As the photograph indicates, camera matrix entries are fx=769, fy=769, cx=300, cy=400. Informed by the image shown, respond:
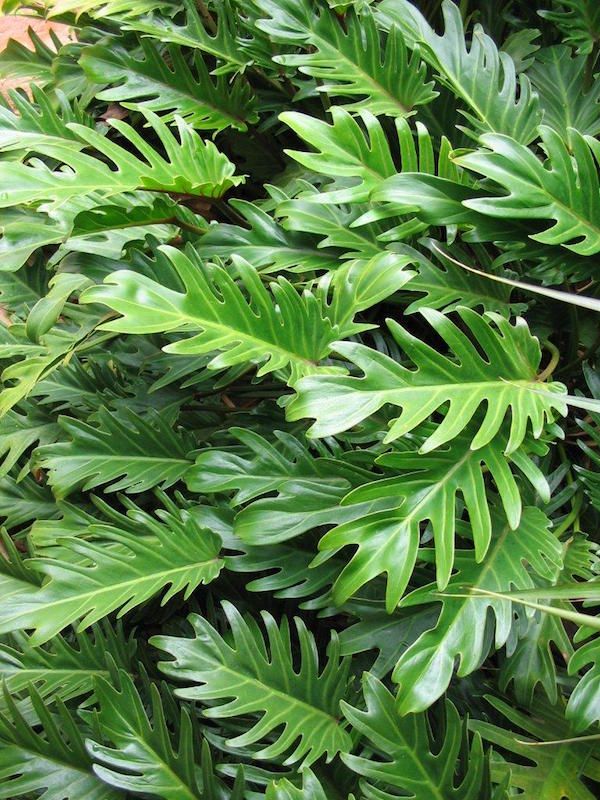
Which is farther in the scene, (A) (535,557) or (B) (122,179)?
(B) (122,179)

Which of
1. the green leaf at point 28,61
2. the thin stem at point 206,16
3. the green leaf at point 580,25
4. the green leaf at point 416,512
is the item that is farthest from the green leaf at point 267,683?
the green leaf at point 28,61

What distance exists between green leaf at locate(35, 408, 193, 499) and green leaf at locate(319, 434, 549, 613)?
33 cm

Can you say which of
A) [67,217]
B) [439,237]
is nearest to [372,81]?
[439,237]

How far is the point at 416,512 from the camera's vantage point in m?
0.82

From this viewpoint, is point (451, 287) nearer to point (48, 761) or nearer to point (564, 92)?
point (564, 92)

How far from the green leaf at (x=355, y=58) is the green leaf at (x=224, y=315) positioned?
1.35 ft

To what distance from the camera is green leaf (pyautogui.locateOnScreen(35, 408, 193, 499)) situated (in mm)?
1089

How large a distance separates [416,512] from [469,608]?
4.4 inches

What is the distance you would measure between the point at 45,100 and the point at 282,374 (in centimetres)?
69

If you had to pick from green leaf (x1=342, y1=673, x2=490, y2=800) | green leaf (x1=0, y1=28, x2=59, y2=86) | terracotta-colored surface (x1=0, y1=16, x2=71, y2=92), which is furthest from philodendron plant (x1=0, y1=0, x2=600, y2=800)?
terracotta-colored surface (x1=0, y1=16, x2=71, y2=92)

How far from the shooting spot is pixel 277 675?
889 mm

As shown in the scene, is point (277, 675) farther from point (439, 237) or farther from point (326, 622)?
point (439, 237)

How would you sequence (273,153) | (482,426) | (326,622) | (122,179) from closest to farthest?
1. (482,426)
2. (122,179)
3. (326,622)
4. (273,153)

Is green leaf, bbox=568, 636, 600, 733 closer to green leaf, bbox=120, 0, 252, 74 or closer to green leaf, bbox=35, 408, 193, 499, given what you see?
green leaf, bbox=35, 408, 193, 499
